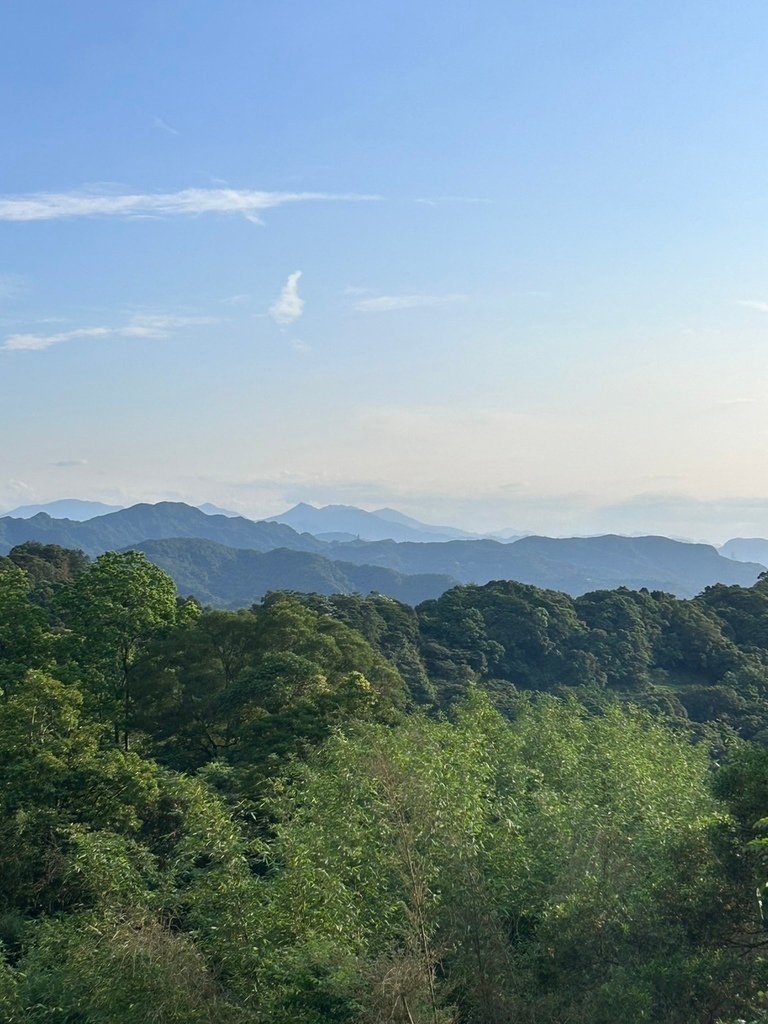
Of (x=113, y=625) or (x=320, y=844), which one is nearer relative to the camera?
(x=320, y=844)

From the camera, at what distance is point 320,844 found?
38.9ft

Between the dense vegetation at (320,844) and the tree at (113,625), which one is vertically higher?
the tree at (113,625)

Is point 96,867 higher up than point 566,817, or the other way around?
point 566,817

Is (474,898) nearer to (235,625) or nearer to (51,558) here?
(235,625)

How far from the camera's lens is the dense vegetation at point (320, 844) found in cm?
1004

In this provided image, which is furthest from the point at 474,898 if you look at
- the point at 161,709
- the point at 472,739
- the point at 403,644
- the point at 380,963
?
the point at 403,644

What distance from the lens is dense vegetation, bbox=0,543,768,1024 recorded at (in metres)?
10.0

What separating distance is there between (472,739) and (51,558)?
44337mm

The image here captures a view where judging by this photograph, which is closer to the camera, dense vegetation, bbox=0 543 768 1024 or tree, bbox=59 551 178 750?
dense vegetation, bbox=0 543 768 1024

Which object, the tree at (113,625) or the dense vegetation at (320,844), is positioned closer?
the dense vegetation at (320,844)

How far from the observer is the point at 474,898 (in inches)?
437

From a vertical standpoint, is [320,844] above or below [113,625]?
below

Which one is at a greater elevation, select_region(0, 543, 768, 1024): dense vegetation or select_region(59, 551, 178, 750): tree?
select_region(59, 551, 178, 750): tree

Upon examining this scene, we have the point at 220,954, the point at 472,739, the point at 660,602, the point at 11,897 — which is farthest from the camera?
the point at 660,602
